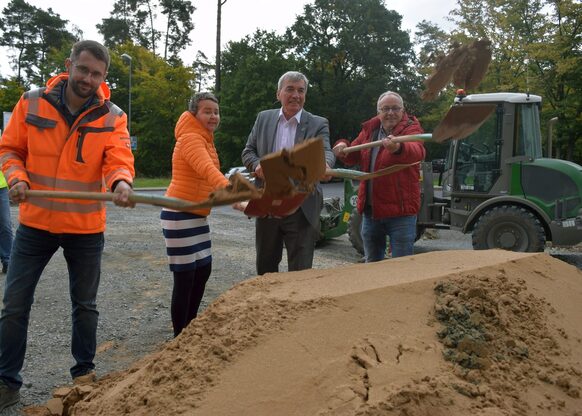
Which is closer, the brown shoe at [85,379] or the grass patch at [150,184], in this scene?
the brown shoe at [85,379]

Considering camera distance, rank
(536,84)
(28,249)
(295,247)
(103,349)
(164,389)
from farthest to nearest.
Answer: (536,84), (103,349), (295,247), (28,249), (164,389)

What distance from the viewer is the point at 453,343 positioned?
205cm

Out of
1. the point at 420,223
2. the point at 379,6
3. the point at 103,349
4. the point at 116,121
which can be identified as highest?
the point at 379,6

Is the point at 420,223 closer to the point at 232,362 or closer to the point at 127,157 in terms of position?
the point at 127,157

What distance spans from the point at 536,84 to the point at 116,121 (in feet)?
41.8

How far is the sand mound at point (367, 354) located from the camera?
5.86ft

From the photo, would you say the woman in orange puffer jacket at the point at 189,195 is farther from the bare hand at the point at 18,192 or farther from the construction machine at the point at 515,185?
the construction machine at the point at 515,185

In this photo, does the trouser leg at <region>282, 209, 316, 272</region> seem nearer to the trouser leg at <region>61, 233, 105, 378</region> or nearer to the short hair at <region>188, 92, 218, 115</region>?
→ the short hair at <region>188, 92, 218, 115</region>

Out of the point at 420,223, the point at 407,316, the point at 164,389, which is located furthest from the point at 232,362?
the point at 420,223

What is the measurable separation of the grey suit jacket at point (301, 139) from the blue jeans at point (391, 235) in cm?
49

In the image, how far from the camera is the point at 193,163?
3025mm

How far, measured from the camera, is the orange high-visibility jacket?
265cm

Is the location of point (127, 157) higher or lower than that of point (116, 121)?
lower

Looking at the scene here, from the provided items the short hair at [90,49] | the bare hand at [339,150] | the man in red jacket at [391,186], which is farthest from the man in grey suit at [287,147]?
the short hair at [90,49]
